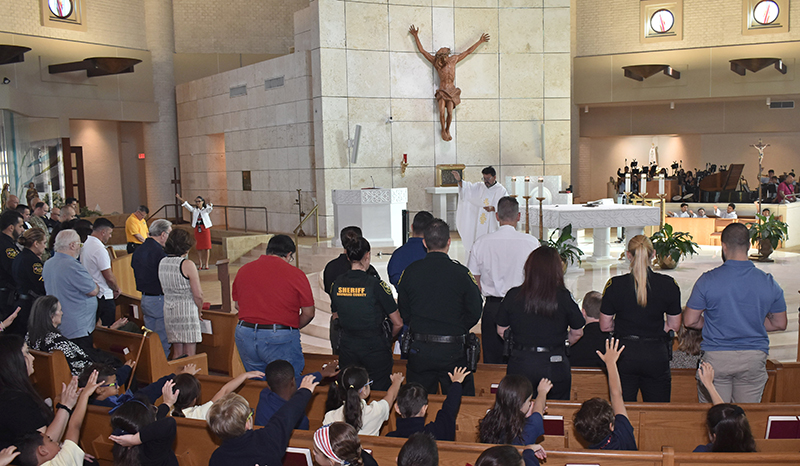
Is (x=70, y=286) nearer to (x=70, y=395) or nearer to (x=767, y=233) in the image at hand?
(x=70, y=395)

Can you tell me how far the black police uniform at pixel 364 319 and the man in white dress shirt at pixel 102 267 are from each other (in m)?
2.64

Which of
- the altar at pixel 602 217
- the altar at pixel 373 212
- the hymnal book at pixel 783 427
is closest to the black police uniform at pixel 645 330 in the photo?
the hymnal book at pixel 783 427

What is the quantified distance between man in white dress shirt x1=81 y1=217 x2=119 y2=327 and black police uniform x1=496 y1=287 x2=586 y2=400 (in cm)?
366

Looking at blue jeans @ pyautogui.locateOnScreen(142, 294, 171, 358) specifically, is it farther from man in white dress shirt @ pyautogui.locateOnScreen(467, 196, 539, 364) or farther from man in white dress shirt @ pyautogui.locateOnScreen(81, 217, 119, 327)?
man in white dress shirt @ pyautogui.locateOnScreen(467, 196, 539, 364)

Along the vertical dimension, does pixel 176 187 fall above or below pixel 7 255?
above

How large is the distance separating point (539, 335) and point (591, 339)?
1113 millimetres

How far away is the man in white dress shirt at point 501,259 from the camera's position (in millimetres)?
4441

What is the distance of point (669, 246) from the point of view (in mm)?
9477

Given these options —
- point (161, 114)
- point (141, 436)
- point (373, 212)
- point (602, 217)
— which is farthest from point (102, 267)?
point (161, 114)

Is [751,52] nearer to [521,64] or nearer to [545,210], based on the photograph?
[521,64]

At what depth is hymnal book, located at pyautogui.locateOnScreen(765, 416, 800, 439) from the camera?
9.89ft

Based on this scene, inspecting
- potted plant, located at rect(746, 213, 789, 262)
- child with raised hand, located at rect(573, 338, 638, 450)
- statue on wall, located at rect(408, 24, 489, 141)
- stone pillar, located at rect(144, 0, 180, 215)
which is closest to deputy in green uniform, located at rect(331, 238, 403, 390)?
child with raised hand, located at rect(573, 338, 638, 450)

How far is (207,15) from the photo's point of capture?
18.3 meters

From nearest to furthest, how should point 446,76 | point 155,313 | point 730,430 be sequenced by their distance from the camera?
point 730,430 < point 155,313 < point 446,76
